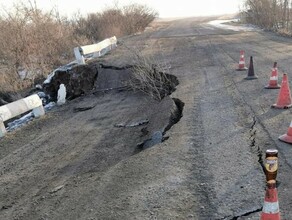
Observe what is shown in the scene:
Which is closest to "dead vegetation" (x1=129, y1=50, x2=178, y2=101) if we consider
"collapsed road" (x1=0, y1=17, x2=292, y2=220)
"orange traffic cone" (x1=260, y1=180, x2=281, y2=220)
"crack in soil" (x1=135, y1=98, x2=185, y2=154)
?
"collapsed road" (x1=0, y1=17, x2=292, y2=220)

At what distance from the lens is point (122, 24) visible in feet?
118

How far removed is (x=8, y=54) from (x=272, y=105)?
13.7m

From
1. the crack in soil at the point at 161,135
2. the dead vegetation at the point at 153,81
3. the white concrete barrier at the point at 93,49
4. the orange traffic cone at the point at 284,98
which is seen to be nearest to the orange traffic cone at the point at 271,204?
the crack in soil at the point at 161,135

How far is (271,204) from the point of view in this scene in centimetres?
298

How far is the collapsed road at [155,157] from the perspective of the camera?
3.92 metres

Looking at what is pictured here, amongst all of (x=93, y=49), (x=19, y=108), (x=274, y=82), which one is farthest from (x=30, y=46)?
(x=274, y=82)

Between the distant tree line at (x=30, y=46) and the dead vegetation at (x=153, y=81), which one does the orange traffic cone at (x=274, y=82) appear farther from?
the distant tree line at (x=30, y=46)

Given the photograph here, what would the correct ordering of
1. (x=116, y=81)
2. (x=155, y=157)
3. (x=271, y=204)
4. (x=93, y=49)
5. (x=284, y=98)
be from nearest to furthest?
(x=271, y=204) → (x=155, y=157) → (x=284, y=98) → (x=116, y=81) → (x=93, y=49)

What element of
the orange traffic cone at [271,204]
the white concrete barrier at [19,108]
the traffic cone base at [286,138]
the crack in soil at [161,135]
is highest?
the orange traffic cone at [271,204]

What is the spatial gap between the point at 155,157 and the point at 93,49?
11.7 meters

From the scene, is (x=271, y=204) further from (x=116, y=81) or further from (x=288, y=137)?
(x=116, y=81)

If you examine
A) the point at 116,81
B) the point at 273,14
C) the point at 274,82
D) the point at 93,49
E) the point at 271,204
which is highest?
the point at 93,49

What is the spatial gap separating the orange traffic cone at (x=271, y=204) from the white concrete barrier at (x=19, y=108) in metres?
6.79

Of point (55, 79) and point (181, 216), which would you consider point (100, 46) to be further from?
point (181, 216)
